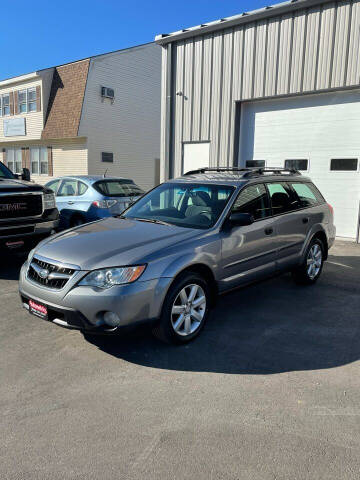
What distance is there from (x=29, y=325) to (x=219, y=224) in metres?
2.38

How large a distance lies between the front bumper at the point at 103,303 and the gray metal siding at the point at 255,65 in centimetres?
763

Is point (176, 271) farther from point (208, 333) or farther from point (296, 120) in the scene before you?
point (296, 120)

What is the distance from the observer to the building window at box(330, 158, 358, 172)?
30.3 ft

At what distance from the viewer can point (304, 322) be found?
468 centimetres

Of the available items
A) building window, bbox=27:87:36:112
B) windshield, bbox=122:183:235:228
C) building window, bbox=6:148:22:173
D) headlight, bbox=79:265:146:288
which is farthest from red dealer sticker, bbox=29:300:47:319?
building window, bbox=6:148:22:173

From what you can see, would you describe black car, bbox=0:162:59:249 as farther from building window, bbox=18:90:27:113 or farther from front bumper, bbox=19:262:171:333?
building window, bbox=18:90:27:113

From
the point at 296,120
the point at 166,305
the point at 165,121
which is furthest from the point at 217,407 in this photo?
the point at 165,121

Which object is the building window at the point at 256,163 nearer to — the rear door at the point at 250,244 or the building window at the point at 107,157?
the rear door at the point at 250,244

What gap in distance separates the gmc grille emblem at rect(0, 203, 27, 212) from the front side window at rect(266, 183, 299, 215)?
12.8 feet

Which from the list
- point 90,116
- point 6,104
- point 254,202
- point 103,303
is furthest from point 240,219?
point 6,104

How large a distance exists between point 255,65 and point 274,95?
36.9 inches

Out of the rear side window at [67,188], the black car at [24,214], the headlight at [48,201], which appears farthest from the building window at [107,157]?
the headlight at [48,201]

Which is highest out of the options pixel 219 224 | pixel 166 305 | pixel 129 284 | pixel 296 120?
pixel 296 120

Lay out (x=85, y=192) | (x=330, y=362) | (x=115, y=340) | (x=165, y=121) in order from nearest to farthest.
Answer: (x=330, y=362) < (x=115, y=340) < (x=85, y=192) < (x=165, y=121)
